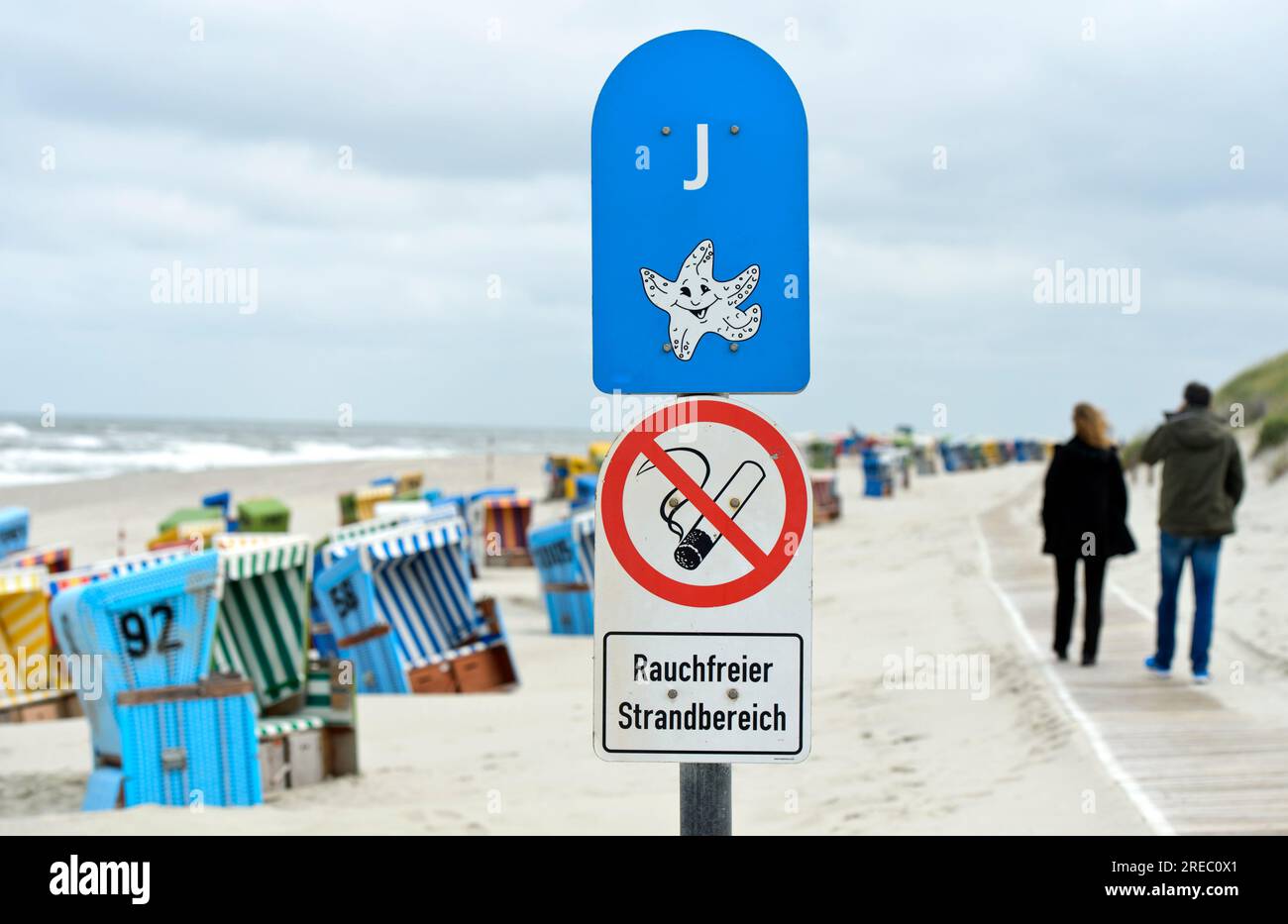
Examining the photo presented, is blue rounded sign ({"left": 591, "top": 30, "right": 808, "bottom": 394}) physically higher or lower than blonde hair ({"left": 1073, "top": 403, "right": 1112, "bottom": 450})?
higher

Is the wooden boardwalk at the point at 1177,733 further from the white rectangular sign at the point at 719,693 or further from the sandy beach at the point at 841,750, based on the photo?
the white rectangular sign at the point at 719,693

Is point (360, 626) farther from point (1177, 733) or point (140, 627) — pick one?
Answer: point (1177, 733)

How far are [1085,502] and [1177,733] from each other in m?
2.69

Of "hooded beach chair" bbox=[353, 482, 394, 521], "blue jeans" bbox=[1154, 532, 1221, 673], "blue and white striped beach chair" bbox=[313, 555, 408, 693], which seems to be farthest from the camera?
"hooded beach chair" bbox=[353, 482, 394, 521]

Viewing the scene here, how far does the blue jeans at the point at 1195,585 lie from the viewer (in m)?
8.68

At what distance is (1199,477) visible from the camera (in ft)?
29.1

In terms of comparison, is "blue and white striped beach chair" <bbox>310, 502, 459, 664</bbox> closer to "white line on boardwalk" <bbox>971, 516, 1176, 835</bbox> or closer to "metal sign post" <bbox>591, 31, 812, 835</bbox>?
"white line on boardwalk" <bbox>971, 516, 1176, 835</bbox>

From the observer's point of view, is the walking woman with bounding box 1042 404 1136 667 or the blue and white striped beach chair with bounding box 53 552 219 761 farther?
the walking woman with bounding box 1042 404 1136 667

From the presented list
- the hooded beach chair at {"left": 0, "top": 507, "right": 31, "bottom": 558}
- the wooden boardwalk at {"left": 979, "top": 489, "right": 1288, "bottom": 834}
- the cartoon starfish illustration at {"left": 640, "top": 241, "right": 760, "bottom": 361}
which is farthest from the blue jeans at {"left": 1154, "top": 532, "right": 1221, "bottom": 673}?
the hooded beach chair at {"left": 0, "top": 507, "right": 31, "bottom": 558}

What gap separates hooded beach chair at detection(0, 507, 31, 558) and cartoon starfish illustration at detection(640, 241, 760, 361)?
15598mm

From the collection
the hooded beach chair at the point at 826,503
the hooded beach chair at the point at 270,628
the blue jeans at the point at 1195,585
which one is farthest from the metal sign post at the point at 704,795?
the hooded beach chair at the point at 826,503

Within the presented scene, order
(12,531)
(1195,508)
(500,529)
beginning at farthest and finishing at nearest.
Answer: (500,529), (12,531), (1195,508)

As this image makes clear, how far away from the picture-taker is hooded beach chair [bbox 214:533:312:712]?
28.9 ft

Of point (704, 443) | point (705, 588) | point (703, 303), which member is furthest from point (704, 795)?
point (703, 303)
